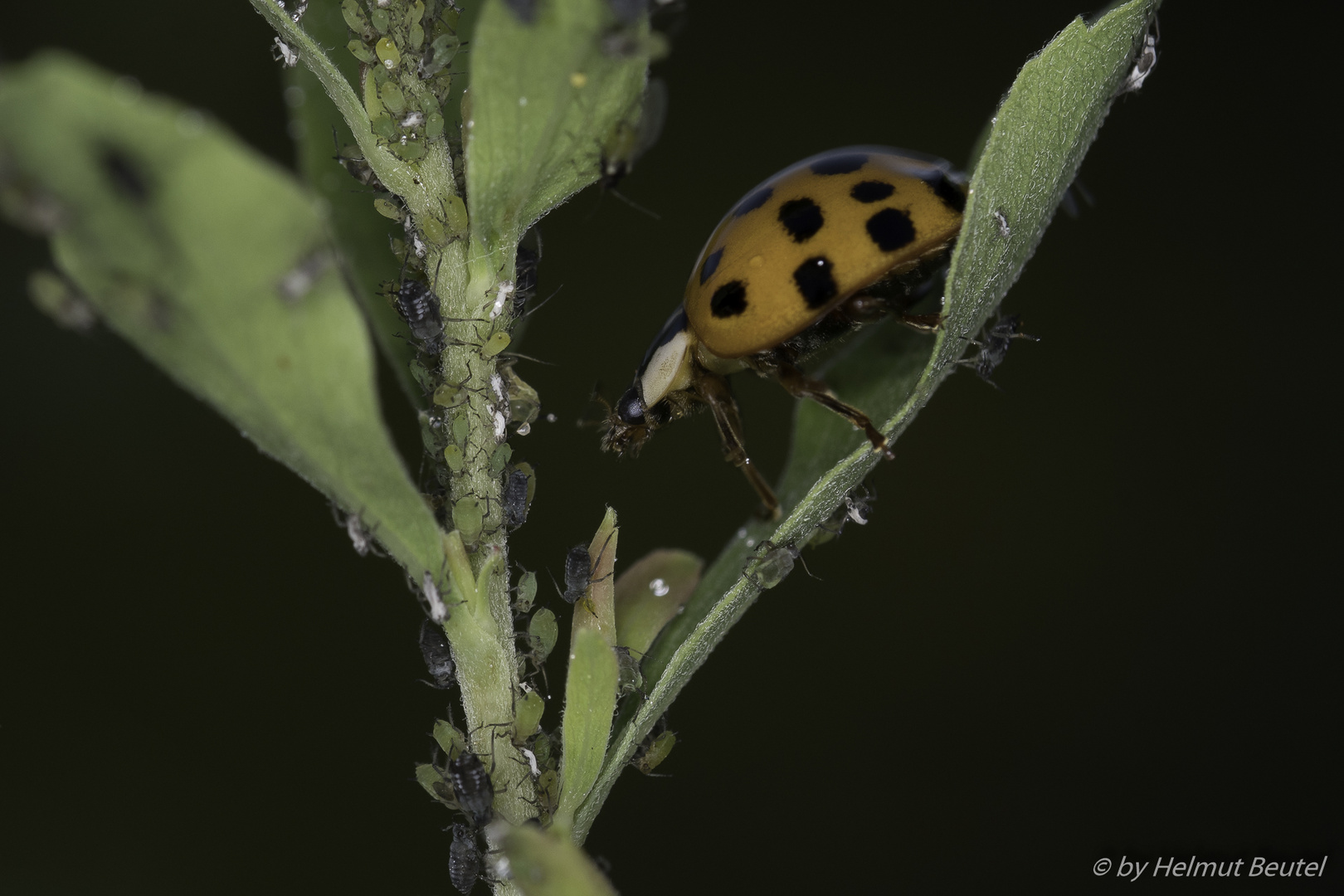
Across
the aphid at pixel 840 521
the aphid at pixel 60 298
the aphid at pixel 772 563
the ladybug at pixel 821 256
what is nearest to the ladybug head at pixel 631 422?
the ladybug at pixel 821 256

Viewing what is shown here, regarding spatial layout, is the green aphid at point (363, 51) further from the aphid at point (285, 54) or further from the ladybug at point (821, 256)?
the ladybug at point (821, 256)

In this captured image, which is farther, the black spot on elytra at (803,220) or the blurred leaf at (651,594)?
the black spot on elytra at (803,220)

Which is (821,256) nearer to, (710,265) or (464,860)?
(710,265)

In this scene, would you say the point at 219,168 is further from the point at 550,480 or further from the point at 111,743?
the point at 111,743

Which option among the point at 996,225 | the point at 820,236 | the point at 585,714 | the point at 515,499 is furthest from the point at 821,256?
the point at 585,714

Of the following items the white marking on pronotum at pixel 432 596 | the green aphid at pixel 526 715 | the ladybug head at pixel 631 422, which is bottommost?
the green aphid at pixel 526 715

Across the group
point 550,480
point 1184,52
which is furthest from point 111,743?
point 1184,52
